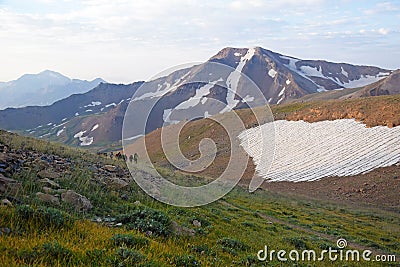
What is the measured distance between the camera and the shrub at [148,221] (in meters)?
8.20

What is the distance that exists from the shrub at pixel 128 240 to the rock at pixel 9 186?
3.36m

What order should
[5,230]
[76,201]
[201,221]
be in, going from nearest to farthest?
[5,230] → [76,201] → [201,221]

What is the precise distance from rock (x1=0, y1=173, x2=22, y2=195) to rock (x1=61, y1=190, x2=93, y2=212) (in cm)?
108

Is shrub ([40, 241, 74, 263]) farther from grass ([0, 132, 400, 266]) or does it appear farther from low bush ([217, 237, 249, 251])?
low bush ([217, 237, 249, 251])

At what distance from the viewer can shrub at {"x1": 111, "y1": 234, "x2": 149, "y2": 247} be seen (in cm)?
661

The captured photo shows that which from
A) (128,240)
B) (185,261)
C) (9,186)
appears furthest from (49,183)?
(185,261)

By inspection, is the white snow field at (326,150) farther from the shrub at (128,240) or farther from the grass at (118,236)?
the shrub at (128,240)

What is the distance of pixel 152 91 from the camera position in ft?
50.1

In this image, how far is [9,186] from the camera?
866 centimetres

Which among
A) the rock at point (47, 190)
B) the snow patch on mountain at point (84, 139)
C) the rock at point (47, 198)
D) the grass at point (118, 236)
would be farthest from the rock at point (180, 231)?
the snow patch on mountain at point (84, 139)

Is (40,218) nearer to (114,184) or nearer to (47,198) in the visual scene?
(47,198)

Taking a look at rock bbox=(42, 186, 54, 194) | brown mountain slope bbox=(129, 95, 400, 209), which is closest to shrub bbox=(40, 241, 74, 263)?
rock bbox=(42, 186, 54, 194)

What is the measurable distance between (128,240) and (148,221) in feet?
5.80

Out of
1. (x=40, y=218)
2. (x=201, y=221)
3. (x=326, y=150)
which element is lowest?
(x=326, y=150)
